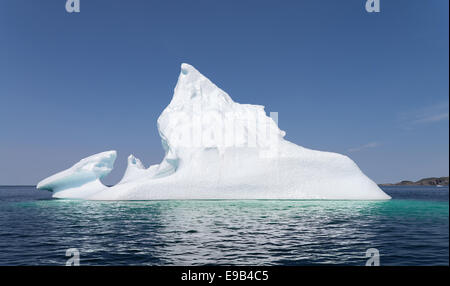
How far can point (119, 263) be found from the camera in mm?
5988

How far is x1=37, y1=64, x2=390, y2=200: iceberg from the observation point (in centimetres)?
2625

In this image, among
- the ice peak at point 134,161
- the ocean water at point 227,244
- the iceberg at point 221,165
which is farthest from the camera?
→ the ice peak at point 134,161

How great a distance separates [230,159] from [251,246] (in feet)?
68.8

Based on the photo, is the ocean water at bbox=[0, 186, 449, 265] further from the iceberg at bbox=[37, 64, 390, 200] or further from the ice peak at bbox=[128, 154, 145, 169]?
the ice peak at bbox=[128, 154, 145, 169]

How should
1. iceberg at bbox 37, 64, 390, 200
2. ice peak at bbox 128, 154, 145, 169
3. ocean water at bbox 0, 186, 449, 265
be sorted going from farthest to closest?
1. ice peak at bbox 128, 154, 145, 169
2. iceberg at bbox 37, 64, 390, 200
3. ocean water at bbox 0, 186, 449, 265

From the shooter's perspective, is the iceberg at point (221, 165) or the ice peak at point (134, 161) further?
the ice peak at point (134, 161)

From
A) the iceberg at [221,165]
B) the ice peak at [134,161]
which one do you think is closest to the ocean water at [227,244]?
the iceberg at [221,165]

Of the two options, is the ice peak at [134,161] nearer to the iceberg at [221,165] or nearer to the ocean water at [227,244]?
the iceberg at [221,165]

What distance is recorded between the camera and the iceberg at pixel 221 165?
1033 inches

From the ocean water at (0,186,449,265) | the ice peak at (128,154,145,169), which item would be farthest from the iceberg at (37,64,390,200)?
the ocean water at (0,186,449,265)

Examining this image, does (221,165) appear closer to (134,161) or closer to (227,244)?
(134,161)

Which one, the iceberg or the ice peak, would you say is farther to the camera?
the ice peak

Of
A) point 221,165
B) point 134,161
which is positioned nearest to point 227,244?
point 221,165
